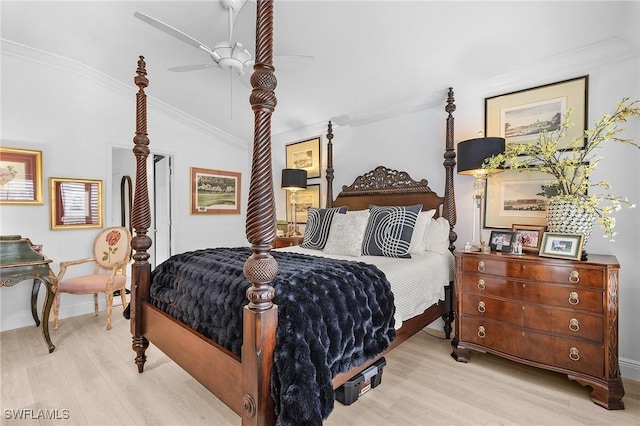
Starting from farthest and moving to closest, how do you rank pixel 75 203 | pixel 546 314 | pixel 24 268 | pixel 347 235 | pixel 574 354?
pixel 75 203 < pixel 347 235 < pixel 24 268 < pixel 546 314 < pixel 574 354

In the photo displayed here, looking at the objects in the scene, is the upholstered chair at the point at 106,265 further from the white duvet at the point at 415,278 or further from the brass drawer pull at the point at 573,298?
the brass drawer pull at the point at 573,298

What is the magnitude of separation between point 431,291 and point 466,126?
1664mm

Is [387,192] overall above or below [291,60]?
below

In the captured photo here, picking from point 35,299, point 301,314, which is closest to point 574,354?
point 301,314

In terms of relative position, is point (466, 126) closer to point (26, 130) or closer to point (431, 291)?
point (431, 291)

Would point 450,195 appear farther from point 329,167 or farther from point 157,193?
point 157,193

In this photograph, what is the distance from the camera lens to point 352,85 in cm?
326

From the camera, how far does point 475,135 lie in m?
2.91

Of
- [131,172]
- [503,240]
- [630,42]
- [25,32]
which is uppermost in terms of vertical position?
[25,32]

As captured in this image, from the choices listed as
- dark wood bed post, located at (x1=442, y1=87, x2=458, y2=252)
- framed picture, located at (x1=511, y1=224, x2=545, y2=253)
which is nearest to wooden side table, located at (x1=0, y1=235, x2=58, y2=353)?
dark wood bed post, located at (x1=442, y1=87, x2=458, y2=252)

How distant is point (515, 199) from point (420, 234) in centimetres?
86

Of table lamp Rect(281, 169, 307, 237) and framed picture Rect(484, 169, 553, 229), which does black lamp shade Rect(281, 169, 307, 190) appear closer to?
table lamp Rect(281, 169, 307, 237)

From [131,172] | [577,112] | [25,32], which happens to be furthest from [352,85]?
[131,172]

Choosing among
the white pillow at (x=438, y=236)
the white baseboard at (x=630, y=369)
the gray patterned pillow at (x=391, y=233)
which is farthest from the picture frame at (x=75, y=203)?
the white baseboard at (x=630, y=369)
